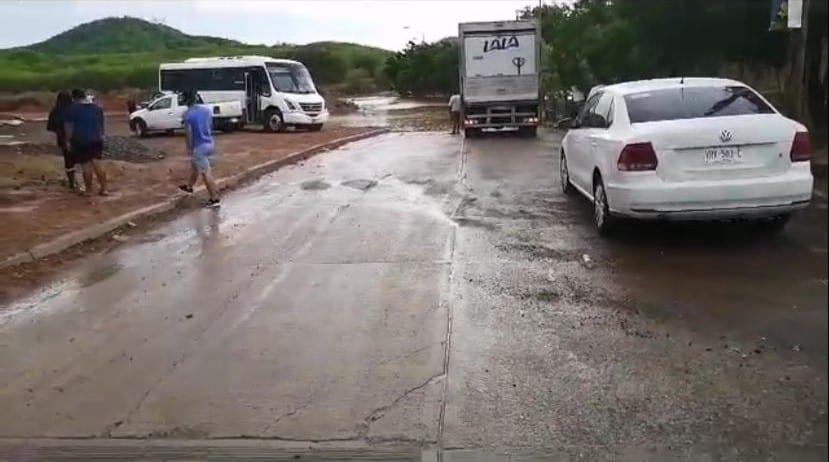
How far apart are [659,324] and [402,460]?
2721 mm

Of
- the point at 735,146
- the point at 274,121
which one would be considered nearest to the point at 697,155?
→ the point at 735,146

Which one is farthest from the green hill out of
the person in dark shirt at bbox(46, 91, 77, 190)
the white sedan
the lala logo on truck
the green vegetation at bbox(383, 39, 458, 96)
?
the green vegetation at bbox(383, 39, 458, 96)

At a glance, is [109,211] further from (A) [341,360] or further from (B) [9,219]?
(A) [341,360]

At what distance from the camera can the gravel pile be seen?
21.2 metres

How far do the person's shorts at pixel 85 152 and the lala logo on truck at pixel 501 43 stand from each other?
642 inches

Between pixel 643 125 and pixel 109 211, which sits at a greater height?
pixel 643 125

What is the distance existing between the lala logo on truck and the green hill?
1107 centimetres

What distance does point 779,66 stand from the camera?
1395 cm

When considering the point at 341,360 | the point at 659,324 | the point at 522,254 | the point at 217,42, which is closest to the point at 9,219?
the point at 522,254

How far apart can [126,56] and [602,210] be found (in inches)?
1452

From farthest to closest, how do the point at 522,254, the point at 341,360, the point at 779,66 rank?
the point at 779,66 → the point at 522,254 → the point at 341,360

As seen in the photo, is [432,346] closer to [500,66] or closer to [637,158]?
[637,158]

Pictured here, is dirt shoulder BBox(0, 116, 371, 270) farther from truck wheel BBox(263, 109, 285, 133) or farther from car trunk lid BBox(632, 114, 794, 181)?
car trunk lid BBox(632, 114, 794, 181)

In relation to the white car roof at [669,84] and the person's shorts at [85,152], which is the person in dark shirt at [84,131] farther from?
the white car roof at [669,84]
